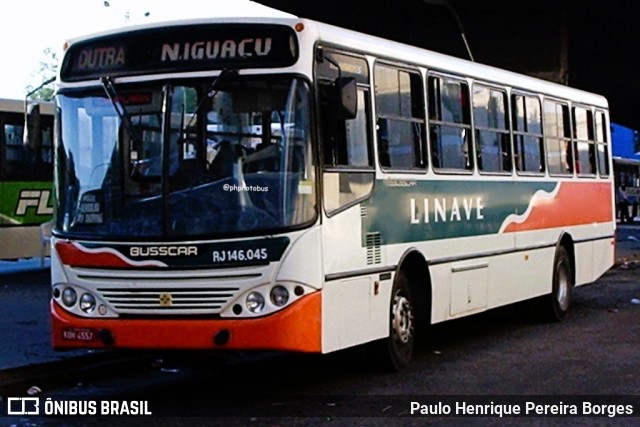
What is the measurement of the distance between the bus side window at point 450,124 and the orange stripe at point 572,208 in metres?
1.55

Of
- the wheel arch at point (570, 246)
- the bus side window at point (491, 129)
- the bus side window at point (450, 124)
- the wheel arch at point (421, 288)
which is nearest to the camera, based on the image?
the wheel arch at point (421, 288)

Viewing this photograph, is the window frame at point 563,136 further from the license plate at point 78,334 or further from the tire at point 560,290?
the license plate at point 78,334

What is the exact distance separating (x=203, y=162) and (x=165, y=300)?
1131 mm

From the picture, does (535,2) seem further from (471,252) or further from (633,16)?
(471,252)

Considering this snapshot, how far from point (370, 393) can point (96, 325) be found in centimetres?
236

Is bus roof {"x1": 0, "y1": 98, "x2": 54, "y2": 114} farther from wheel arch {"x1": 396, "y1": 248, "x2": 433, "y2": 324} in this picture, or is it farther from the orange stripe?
wheel arch {"x1": 396, "y1": 248, "x2": 433, "y2": 324}

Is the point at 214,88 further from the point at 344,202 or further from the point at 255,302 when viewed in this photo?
the point at 255,302

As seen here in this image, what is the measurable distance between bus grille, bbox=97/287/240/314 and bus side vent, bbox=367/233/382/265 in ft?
5.37

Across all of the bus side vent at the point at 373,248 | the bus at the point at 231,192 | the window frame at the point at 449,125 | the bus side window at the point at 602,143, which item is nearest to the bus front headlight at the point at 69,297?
the bus at the point at 231,192

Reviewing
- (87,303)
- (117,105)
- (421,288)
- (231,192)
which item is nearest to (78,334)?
(87,303)

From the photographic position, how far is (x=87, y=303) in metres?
A: 10.4

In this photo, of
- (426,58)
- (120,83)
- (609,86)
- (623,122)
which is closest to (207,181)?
(120,83)

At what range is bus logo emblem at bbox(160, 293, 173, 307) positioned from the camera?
1001 cm

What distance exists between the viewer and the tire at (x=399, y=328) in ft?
38.2
